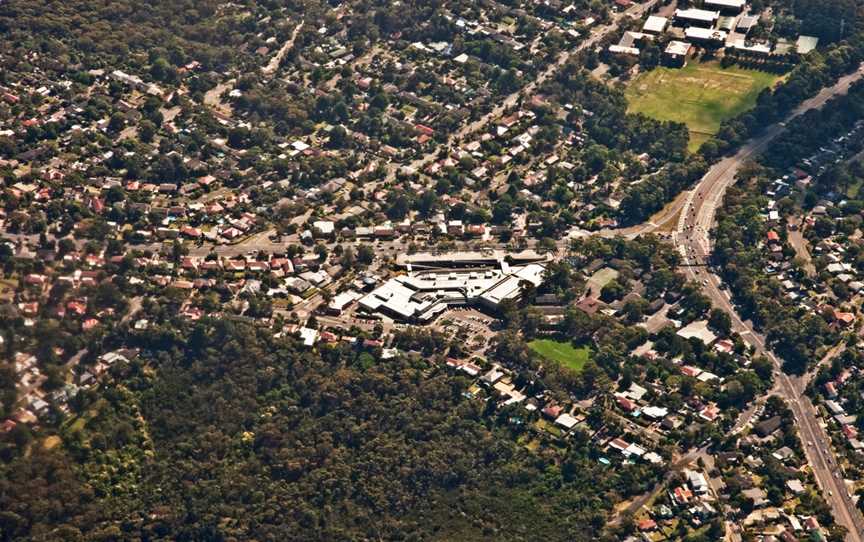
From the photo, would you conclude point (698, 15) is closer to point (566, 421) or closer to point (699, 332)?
point (699, 332)

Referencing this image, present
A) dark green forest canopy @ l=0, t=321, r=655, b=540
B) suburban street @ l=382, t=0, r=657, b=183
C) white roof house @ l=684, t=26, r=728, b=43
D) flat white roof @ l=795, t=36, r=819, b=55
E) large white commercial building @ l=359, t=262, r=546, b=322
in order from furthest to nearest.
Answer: white roof house @ l=684, t=26, r=728, b=43
flat white roof @ l=795, t=36, r=819, b=55
suburban street @ l=382, t=0, r=657, b=183
large white commercial building @ l=359, t=262, r=546, b=322
dark green forest canopy @ l=0, t=321, r=655, b=540

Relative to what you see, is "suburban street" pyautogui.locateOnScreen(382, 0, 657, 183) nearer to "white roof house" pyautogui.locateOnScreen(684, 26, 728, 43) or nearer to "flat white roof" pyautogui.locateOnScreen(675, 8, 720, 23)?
"flat white roof" pyautogui.locateOnScreen(675, 8, 720, 23)

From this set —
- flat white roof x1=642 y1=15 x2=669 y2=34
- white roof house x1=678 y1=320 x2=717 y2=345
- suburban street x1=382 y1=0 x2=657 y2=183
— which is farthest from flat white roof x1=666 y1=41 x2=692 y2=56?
white roof house x1=678 y1=320 x2=717 y2=345

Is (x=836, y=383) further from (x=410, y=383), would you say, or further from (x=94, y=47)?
(x=94, y=47)

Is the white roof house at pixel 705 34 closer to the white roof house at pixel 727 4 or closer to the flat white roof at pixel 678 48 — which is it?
the flat white roof at pixel 678 48

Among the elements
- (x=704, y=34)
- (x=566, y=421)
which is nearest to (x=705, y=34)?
(x=704, y=34)

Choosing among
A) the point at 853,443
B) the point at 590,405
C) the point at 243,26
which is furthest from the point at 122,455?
the point at 243,26
